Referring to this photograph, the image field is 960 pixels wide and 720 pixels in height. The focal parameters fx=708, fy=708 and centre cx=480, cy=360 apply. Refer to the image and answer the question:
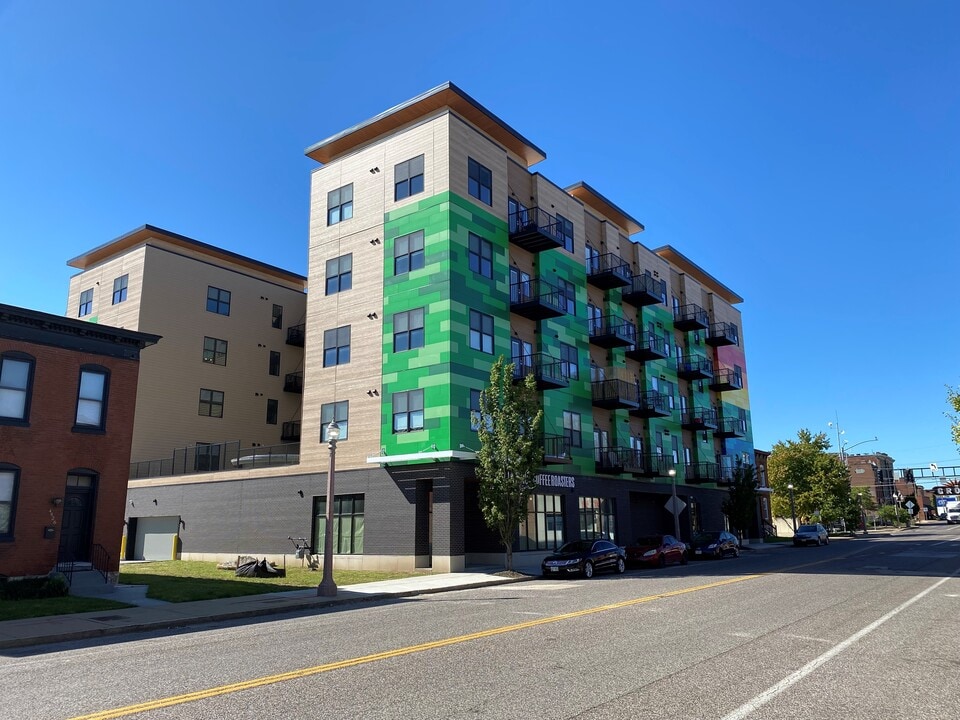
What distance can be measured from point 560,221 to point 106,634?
29861 mm

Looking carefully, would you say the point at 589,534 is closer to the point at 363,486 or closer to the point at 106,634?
the point at 363,486

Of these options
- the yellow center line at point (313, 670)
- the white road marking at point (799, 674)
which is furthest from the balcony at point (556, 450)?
the white road marking at point (799, 674)

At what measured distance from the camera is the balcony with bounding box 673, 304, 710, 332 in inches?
1991

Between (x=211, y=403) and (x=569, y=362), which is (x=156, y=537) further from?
(x=569, y=362)

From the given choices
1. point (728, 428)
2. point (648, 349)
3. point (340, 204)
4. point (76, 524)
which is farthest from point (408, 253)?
point (728, 428)

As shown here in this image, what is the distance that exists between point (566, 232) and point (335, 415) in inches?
645

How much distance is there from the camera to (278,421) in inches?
1837

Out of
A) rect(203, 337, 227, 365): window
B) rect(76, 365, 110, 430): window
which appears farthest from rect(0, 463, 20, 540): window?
rect(203, 337, 227, 365): window

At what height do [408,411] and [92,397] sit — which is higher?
[408,411]

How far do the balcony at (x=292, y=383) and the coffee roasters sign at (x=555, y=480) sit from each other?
69.9 feet

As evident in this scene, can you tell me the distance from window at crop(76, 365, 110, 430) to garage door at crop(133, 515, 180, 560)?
17.4 metres

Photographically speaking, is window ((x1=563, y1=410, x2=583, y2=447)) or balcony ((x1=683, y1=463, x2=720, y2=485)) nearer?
window ((x1=563, y1=410, x2=583, y2=447))

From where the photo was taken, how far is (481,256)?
3259cm

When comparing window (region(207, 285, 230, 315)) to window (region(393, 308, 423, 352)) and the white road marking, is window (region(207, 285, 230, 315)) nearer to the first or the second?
window (region(393, 308, 423, 352))
